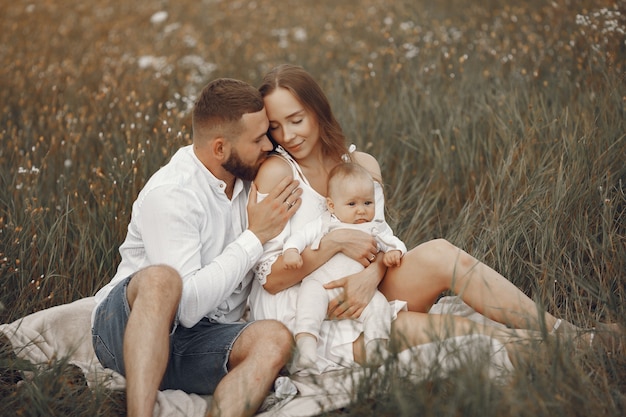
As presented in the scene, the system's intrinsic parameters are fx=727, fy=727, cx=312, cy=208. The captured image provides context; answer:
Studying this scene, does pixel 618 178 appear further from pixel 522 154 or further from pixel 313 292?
pixel 313 292

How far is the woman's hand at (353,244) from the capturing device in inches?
149

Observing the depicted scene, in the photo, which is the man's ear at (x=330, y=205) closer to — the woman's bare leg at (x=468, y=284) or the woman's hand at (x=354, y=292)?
the woman's hand at (x=354, y=292)

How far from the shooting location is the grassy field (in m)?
3.22

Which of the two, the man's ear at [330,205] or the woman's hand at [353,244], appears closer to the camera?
the woman's hand at [353,244]

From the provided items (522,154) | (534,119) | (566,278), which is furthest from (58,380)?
(534,119)

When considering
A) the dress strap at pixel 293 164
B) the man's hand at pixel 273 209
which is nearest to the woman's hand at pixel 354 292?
the man's hand at pixel 273 209

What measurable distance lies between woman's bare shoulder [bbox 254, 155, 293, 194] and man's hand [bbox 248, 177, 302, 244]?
42 millimetres

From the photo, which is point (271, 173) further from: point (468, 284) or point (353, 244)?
point (468, 284)

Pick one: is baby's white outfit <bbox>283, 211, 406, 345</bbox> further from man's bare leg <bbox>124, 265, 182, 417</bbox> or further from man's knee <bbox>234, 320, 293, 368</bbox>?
man's bare leg <bbox>124, 265, 182, 417</bbox>

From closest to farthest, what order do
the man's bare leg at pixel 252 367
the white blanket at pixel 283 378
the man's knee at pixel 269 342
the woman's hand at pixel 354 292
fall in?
the white blanket at pixel 283 378
the man's bare leg at pixel 252 367
the man's knee at pixel 269 342
the woman's hand at pixel 354 292

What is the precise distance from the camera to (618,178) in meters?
4.37

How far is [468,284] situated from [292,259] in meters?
0.89

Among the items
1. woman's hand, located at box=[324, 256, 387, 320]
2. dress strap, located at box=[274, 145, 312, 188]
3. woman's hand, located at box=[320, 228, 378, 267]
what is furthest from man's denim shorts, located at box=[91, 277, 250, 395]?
dress strap, located at box=[274, 145, 312, 188]

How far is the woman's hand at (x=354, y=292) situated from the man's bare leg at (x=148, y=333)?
831mm
